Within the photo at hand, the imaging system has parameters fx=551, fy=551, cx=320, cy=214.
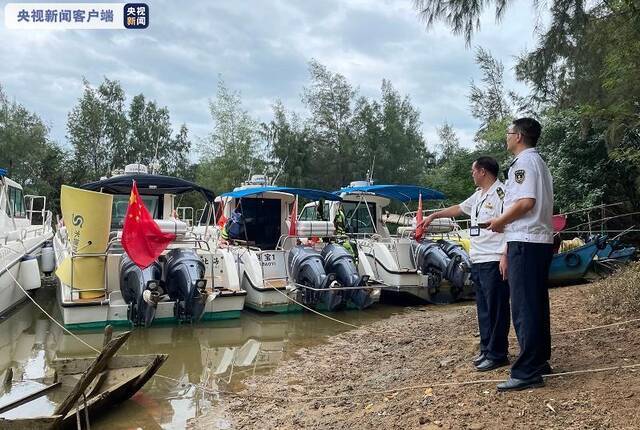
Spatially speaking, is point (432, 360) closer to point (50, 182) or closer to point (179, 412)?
point (179, 412)

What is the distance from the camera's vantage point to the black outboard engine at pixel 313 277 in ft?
31.7

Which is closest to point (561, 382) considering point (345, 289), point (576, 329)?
point (576, 329)

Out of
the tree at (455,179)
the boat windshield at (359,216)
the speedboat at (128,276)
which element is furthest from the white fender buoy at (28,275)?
the tree at (455,179)

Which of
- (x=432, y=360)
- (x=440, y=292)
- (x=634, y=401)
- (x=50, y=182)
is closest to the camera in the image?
(x=634, y=401)

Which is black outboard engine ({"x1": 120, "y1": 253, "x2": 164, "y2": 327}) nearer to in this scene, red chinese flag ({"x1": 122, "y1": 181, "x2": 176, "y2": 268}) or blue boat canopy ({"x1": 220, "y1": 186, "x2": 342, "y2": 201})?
red chinese flag ({"x1": 122, "y1": 181, "x2": 176, "y2": 268})

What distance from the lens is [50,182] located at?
31.6 metres

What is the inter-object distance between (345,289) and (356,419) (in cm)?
572

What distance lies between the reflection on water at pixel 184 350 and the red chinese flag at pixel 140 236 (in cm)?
122

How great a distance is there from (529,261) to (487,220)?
33.9 inches

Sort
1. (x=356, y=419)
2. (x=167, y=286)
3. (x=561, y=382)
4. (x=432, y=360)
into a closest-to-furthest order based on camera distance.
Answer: (x=561, y=382) < (x=356, y=419) < (x=432, y=360) < (x=167, y=286)

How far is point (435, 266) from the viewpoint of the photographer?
11008mm

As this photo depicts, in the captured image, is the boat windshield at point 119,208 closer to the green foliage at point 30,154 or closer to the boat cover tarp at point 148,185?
the boat cover tarp at point 148,185

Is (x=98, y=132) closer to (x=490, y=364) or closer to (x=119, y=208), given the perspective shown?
(x=119, y=208)

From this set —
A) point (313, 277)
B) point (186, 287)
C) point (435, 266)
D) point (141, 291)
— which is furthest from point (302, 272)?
point (141, 291)
